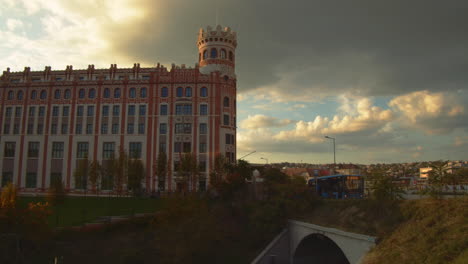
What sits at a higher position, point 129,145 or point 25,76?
point 25,76

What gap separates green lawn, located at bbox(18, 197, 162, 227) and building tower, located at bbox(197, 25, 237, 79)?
2674cm

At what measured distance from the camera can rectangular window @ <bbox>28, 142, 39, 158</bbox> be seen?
2340 inches

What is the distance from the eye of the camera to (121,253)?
26797mm

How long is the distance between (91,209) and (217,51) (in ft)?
113

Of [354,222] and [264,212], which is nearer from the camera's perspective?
[354,222]

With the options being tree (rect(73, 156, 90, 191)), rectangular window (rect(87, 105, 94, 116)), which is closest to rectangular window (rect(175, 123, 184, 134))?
tree (rect(73, 156, 90, 191))

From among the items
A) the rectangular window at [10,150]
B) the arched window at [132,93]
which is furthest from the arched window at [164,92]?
the rectangular window at [10,150]

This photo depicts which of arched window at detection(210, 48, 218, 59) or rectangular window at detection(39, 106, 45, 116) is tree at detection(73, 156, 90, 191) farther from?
arched window at detection(210, 48, 218, 59)

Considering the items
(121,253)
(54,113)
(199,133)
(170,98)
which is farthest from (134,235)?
(54,113)

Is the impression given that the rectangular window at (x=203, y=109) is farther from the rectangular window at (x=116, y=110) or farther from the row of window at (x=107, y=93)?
the rectangular window at (x=116, y=110)

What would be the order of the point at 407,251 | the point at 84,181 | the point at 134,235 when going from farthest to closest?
1. the point at 84,181
2. the point at 134,235
3. the point at 407,251

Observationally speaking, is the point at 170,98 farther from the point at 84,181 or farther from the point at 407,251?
the point at 407,251

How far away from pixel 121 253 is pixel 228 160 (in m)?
29.8

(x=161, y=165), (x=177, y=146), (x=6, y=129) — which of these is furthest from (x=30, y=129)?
(x=161, y=165)
